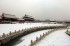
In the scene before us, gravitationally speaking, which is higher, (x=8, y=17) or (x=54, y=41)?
(x=8, y=17)

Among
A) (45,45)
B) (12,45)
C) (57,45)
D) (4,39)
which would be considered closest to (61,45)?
(57,45)

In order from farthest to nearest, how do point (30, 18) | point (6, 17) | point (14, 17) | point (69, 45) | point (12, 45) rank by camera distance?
point (30, 18), point (14, 17), point (6, 17), point (69, 45), point (12, 45)

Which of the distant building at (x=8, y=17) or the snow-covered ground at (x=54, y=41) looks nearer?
the snow-covered ground at (x=54, y=41)

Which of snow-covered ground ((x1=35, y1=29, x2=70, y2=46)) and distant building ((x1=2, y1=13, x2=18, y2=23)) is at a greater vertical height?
distant building ((x1=2, y1=13, x2=18, y2=23))

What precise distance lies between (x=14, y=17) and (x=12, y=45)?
41324 millimetres

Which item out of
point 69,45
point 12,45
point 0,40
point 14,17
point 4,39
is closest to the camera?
point 0,40

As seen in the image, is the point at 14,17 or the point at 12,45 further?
the point at 14,17

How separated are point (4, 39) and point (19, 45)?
3168mm

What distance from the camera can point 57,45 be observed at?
2036 centimetres

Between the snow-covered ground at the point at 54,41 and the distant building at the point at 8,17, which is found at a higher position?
the distant building at the point at 8,17

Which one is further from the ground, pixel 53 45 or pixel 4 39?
pixel 4 39

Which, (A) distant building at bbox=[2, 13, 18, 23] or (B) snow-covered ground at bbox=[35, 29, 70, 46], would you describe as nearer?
(B) snow-covered ground at bbox=[35, 29, 70, 46]

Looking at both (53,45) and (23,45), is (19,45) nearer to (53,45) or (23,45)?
A: (23,45)

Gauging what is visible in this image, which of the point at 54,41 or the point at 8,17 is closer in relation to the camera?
the point at 54,41
